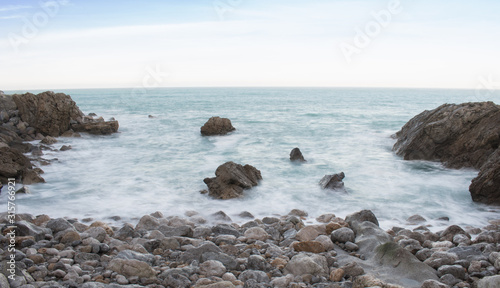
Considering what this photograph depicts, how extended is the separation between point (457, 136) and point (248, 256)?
10594 millimetres

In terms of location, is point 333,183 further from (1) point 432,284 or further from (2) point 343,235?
(1) point 432,284

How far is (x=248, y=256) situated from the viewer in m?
5.80

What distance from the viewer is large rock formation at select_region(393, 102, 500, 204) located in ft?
40.8

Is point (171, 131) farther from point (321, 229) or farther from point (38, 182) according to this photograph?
point (321, 229)

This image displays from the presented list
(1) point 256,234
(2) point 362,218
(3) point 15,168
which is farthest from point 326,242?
(3) point 15,168

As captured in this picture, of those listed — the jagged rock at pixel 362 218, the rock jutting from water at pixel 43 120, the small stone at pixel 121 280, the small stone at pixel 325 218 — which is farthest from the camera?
the rock jutting from water at pixel 43 120

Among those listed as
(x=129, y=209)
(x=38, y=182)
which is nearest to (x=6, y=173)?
(x=38, y=182)

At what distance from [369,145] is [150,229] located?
13.2 m

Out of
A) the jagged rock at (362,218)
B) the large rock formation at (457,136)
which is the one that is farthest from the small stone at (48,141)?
the large rock formation at (457,136)

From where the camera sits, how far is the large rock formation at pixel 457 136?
40.8 feet

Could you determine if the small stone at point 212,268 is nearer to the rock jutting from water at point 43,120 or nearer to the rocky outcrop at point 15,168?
the rocky outcrop at point 15,168

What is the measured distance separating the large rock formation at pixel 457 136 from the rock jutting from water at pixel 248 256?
591cm

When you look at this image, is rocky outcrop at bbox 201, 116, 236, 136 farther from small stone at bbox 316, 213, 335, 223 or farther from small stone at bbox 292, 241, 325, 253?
small stone at bbox 292, 241, 325, 253

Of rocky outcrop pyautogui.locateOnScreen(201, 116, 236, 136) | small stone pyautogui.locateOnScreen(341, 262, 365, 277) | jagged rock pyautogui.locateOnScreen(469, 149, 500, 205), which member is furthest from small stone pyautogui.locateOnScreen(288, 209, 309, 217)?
rocky outcrop pyautogui.locateOnScreen(201, 116, 236, 136)
